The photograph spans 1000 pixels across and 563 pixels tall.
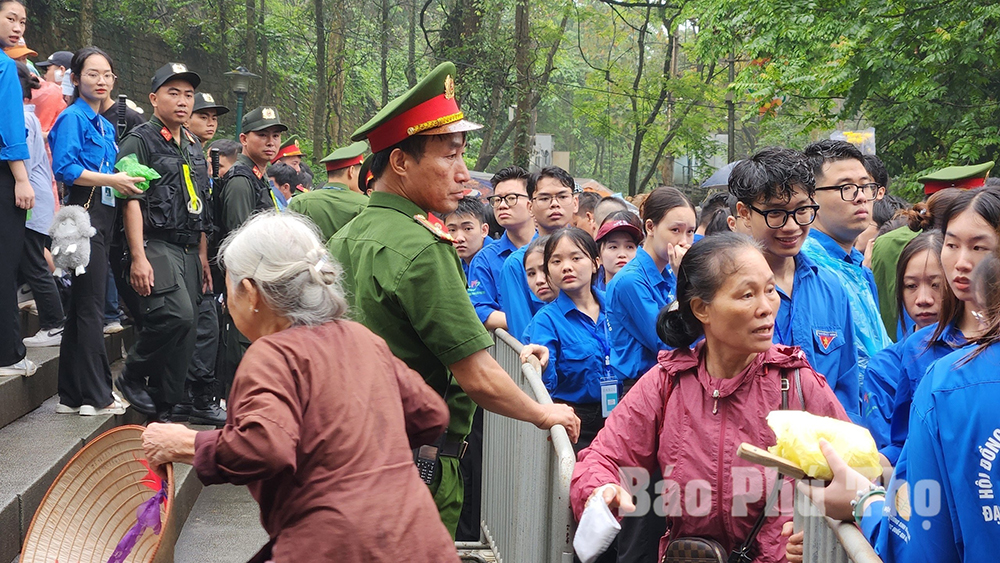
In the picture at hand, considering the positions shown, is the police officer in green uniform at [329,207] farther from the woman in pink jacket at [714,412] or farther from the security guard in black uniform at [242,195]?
the woman in pink jacket at [714,412]

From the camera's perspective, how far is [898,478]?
203 centimetres

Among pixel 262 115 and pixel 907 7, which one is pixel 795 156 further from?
pixel 907 7

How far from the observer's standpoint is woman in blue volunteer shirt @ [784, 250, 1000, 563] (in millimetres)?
1765

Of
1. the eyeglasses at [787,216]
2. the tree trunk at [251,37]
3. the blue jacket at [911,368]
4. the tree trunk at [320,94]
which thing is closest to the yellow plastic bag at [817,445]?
the blue jacket at [911,368]

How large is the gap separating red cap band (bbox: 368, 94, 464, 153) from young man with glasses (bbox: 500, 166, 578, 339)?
95.6 inches

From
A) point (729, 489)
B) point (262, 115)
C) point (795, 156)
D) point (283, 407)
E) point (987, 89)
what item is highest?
point (987, 89)

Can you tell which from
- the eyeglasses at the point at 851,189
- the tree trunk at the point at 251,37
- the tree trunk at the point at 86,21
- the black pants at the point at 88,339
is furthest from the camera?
the tree trunk at the point at 251,37

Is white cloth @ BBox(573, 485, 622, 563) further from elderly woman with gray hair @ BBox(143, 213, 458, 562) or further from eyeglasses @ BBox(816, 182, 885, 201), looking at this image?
eyeglasses @ BBox(816, 182, 885, 201)

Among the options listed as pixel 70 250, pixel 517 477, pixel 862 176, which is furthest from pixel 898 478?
pixel 70 250

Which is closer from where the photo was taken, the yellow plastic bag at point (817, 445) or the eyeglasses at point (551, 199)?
the yellow plastic bag at point (817, 445)

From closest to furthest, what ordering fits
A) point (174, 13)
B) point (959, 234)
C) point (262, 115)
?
point (959, 234) → point (262, 115) → point (174, 13)

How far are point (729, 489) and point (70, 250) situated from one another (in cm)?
408

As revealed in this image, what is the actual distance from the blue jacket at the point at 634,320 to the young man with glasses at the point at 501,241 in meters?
1.32

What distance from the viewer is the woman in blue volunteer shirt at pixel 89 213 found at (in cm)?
539
